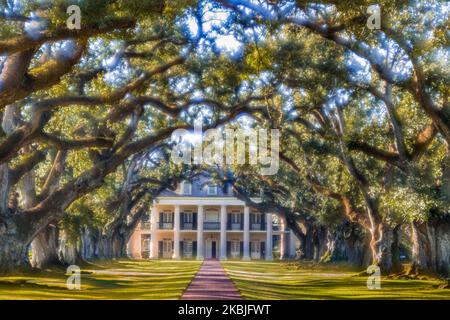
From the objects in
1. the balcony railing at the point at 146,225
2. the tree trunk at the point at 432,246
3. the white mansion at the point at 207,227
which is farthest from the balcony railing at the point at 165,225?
the tree trunk at the point at 432,246

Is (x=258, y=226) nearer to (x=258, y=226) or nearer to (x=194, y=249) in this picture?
(x=258, y=226)

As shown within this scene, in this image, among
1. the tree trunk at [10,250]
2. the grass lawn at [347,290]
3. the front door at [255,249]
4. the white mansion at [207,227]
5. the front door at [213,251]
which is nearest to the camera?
the grass lawn at [347,290]

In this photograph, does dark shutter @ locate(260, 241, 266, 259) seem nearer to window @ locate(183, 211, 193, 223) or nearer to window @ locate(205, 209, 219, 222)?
window @ locate(205, 209, 219, 222)

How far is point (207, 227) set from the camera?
77250mm

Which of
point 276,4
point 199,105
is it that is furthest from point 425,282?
point 276,4

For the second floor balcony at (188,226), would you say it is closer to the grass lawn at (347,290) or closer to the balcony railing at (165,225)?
the balcony railing at (165,225)

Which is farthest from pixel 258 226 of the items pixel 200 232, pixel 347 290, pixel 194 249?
pixel 347 290

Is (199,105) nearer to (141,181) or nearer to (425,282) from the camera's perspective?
(425,282)

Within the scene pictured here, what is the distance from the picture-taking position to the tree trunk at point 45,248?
1155 inches

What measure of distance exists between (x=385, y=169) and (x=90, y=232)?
2414 cm

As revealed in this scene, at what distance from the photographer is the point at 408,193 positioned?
864 inches

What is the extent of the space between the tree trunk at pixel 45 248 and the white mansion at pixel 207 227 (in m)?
44.8

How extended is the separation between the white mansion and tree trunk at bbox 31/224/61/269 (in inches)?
1764

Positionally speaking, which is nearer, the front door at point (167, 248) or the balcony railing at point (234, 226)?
the balcony railing at point (234, 226)
